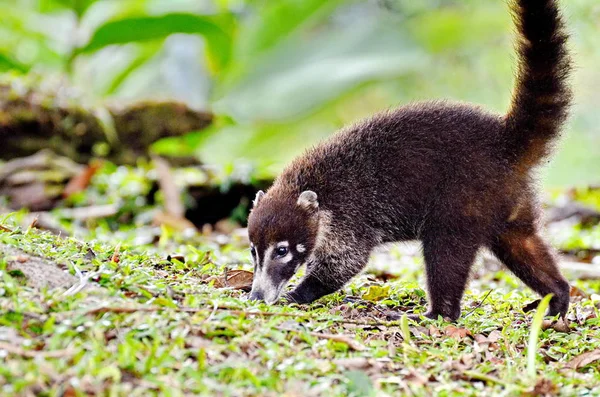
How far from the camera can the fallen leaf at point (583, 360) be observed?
3.53 metres

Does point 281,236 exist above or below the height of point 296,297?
above

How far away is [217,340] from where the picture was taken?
3.06 metres

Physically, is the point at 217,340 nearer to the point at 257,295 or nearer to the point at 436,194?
the point at 257,295

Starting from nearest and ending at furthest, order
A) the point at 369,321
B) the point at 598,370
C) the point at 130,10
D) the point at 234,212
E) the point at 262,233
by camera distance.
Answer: the point at 598,370 → the point at 369,321 → the point at 262,233 → the point at 234,212 → the point at 130,10

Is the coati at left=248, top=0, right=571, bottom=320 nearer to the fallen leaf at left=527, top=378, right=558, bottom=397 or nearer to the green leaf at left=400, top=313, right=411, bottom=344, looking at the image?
the green leaf at left=400, top=313, right=411, bottom=344

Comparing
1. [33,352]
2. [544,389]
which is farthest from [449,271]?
[33,352]

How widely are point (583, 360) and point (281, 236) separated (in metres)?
1.87

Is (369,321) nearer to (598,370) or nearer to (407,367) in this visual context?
(407,367)

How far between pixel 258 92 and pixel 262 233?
748 cm

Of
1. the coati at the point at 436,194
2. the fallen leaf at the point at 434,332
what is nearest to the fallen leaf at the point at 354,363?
the fallen leaf at the point at 434,332

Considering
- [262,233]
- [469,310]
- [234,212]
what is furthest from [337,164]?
[234,212]

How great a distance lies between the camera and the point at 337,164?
4.98 m

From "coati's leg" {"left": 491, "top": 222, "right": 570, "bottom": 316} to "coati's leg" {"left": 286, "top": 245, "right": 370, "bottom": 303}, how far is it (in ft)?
2.82

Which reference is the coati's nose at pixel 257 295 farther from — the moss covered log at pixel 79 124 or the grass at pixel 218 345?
the moss covered log at pixel 79 124
